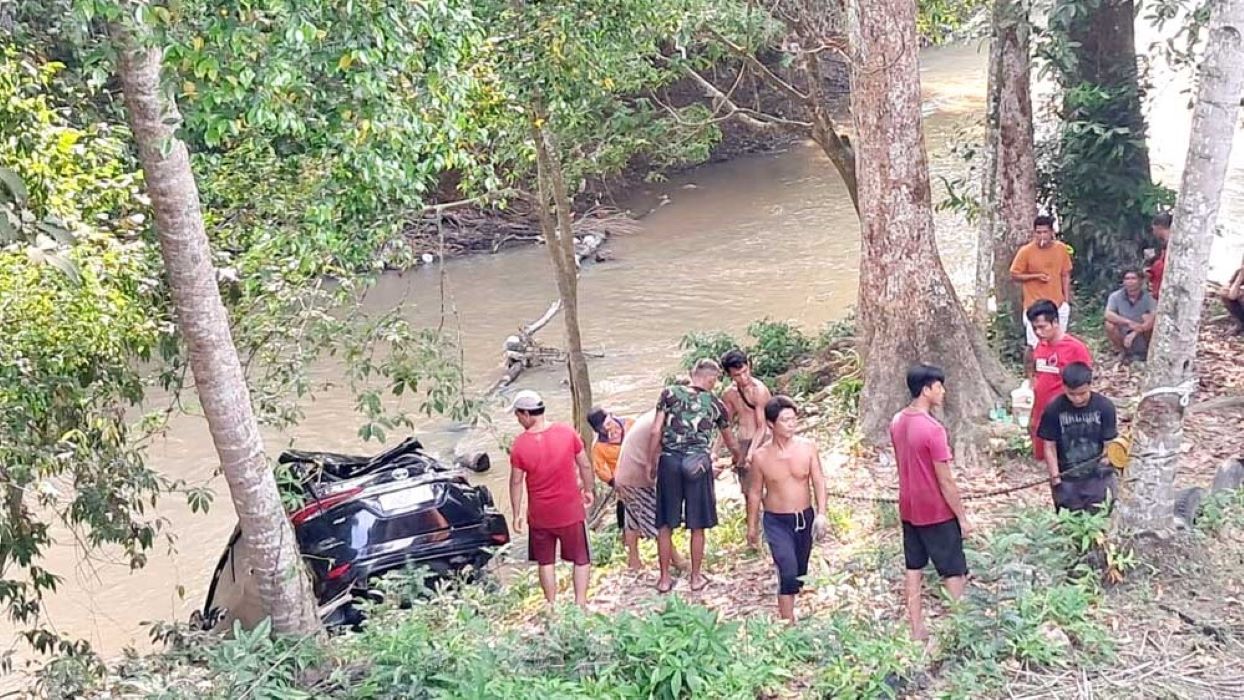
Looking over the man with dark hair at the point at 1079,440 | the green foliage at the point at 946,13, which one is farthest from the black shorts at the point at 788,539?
the green foliage at the point at 946,13

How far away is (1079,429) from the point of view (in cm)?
689

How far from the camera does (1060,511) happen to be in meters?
6.89

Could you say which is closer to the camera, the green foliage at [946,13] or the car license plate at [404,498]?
the car license plate at [404,498]

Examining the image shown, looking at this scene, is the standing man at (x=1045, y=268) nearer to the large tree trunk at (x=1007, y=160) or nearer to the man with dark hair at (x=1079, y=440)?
the large tree trunk at (x=1007, y=160)

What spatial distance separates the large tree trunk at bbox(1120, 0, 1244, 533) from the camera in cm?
598

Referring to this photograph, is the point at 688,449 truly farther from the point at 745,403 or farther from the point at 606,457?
the point at 606,457

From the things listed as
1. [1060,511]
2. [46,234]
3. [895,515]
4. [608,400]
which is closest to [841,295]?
[608,400]

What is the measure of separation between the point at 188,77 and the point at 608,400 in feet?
36.9

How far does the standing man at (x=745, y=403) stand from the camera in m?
8.07

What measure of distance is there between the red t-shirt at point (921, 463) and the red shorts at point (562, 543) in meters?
2.15

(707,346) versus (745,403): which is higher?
(745,403)

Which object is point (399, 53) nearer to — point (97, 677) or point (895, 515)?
point (97, 677)

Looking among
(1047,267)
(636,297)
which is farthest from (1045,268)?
(636,297)

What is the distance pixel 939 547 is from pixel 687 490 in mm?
1821
